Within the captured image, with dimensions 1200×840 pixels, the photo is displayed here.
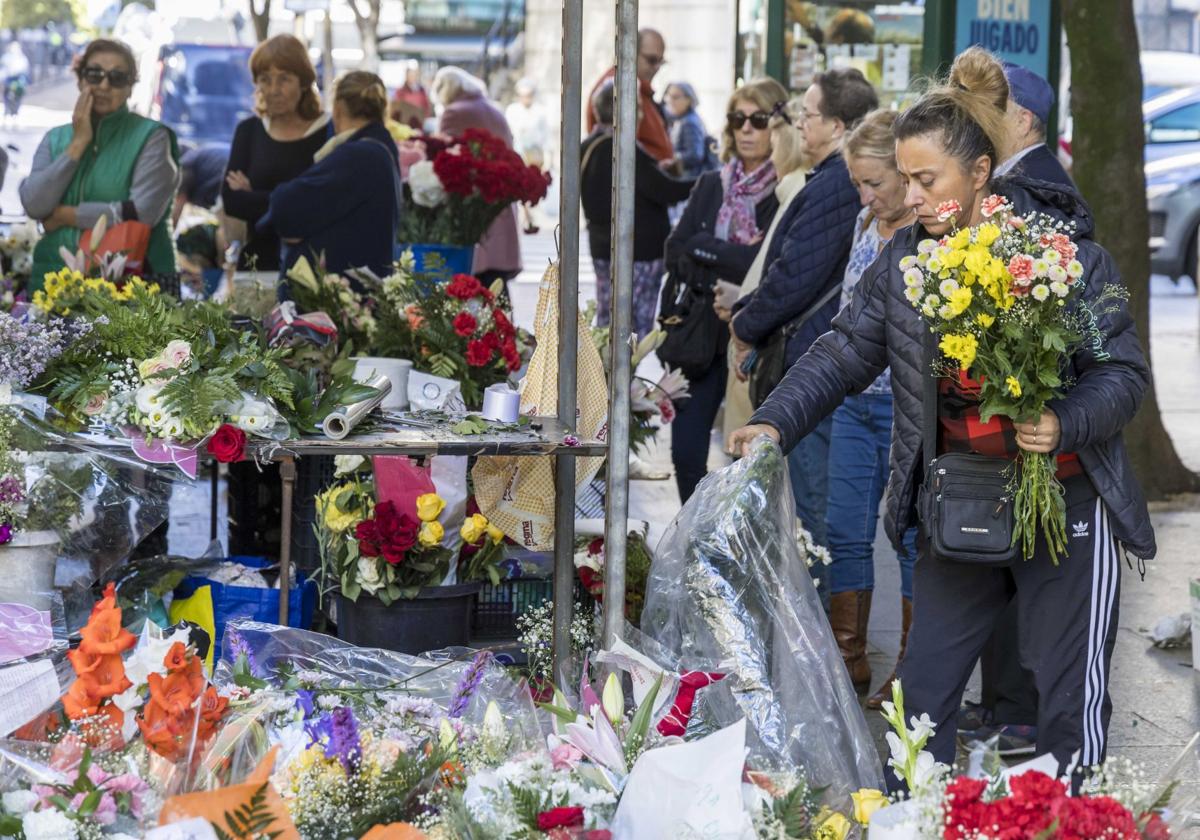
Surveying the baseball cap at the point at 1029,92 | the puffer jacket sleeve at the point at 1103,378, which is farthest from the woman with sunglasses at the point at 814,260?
the puffer jacket sleeve at the point at 1103,378

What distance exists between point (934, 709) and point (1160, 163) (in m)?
14.1

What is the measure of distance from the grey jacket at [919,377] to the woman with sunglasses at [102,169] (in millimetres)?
3519

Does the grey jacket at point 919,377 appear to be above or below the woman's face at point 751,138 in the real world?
below

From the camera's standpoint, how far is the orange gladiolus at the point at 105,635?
271 cm

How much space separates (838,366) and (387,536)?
1.35 m

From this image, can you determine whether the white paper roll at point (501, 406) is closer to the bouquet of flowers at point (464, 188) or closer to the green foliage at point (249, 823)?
the green foliage at point (249, 823)

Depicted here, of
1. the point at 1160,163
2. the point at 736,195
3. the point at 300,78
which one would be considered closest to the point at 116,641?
the point at 736,195

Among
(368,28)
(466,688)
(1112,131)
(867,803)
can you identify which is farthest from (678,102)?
(368,28)

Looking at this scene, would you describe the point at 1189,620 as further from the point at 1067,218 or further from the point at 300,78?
the point at 300,78

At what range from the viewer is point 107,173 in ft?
21.0

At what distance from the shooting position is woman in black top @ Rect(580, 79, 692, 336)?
8094mm

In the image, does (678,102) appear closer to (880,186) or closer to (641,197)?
(641,197)

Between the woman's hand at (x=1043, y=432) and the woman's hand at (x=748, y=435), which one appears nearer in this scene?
the woman's hand at (x=1043, y=432)

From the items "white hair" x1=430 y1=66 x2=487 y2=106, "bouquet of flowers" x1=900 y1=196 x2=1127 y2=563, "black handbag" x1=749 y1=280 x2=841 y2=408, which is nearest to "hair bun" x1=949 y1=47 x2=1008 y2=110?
"bouquet of flowers" x1=900 y1=196 x2=1127 y2=563
